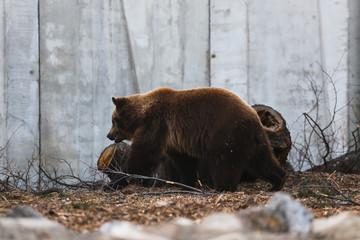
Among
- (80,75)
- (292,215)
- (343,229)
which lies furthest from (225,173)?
(80,75)

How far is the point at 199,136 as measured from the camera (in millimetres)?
5625

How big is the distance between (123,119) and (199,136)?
104cm

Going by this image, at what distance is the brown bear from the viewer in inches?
209

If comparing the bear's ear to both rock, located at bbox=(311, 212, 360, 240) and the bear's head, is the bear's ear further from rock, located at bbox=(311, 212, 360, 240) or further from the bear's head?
rock, located at bbox=(311, 212, 360, 240)

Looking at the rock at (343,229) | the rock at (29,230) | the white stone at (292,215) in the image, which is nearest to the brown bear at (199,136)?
the white stone at (292,215)

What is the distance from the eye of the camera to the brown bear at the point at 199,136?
17.4ft

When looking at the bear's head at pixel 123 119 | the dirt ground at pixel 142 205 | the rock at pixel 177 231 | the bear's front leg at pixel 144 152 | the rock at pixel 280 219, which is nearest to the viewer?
the rock at pixel 177 231

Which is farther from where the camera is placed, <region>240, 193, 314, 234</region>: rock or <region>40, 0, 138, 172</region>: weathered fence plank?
<region>40, 0, 138, 172</region>: weathered fence plank

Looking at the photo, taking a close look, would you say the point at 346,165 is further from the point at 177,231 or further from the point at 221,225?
the point at 177,231

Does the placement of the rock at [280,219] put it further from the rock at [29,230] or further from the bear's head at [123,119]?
the bear's head at [123,119]

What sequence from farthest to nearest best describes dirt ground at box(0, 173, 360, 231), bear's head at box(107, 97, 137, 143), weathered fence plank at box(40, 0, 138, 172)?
weathered fence plank at box(40, 0, 138, 172), bear's head at box(107, 97, 137, 143), dirt ground at box(0, 173, 360, 231)

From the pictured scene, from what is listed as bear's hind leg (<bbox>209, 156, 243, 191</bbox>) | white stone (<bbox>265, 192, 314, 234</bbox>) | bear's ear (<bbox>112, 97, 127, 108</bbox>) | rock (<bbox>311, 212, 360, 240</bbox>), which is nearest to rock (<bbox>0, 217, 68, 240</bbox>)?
white stone (<bbox>265, 192, 314, 234</bbox>)

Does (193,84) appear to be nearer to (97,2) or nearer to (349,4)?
(97,2)

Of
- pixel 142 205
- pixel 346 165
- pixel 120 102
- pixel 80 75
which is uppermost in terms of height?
pixel 80 75
